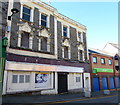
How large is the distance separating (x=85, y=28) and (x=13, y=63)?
1363cm

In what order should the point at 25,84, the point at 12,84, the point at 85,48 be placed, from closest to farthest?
the point at 12,84 < the point at 25,84 < the point at 85,48

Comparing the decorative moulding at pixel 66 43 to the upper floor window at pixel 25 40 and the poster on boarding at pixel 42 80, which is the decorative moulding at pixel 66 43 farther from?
the upper floor window at pixel 25 40

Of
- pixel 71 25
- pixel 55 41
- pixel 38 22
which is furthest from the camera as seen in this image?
pixel 71 25

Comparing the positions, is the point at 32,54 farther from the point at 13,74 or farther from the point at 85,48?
the point at 85,48

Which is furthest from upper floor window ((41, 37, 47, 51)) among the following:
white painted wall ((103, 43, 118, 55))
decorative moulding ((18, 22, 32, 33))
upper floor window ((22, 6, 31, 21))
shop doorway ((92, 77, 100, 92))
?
white painted wall ((103, 43, 118, 55))

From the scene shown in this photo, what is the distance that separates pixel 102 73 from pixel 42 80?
12134mm

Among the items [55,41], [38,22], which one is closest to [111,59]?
[55,41]

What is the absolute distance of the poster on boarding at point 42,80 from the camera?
38.3ft

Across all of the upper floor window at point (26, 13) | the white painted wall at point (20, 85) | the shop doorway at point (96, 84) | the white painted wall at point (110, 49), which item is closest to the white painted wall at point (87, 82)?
the shop doorway at point (96, 84)

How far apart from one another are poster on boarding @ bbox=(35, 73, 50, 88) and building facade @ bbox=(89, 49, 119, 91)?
8473mm

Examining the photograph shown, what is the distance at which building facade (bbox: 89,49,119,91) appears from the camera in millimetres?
18266

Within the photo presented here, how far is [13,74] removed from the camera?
1021 cm

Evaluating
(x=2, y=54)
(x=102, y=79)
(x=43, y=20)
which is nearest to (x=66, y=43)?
(x=43, y=20)

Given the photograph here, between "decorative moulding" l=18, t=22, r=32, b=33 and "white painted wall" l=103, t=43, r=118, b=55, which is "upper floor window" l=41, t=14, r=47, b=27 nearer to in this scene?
"decorative moulding" l=18, t=22, r=32, b=33
